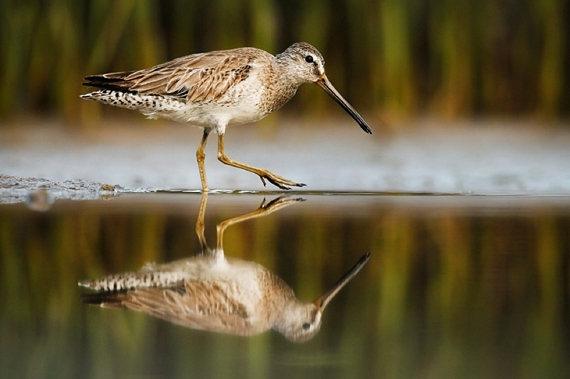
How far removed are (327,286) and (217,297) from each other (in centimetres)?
40

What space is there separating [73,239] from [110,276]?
0.88m

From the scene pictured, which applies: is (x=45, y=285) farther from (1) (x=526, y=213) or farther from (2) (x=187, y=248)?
(1) (x=526, y=213)

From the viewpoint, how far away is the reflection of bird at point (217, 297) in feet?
9.23

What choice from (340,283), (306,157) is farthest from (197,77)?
(340,283)

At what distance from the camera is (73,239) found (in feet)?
13.8

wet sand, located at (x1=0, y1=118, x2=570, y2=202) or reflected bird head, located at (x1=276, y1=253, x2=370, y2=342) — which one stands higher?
wet sand, located at (x1=0, y1=118, x2=570, y2=202)

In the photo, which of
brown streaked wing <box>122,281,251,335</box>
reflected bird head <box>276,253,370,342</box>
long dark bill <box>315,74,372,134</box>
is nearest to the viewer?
reflected bird head <box>276,253,370,342</box>

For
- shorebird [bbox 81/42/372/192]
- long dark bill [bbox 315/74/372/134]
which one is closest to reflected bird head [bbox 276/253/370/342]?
shorebird [bbox 81/42/372/192]

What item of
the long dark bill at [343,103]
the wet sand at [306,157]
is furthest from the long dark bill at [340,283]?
the long dark bill at [343,103]

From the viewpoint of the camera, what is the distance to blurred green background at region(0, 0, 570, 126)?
8.95 m

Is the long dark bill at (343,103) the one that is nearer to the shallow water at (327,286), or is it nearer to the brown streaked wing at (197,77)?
the brown streaked wing at (197,77)

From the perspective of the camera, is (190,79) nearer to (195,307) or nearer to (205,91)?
(205,91)

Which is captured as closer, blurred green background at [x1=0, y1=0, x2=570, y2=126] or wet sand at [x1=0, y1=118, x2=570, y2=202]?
wet sand at [x1=0, y1=118, x2=570, y2=202]

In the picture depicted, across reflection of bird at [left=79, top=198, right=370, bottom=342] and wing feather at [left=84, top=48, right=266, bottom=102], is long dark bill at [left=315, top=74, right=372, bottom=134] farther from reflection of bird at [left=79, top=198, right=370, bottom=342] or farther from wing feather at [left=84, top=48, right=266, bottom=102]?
reflection of bird at [left=79, top=198, right=370, bottom=342]
